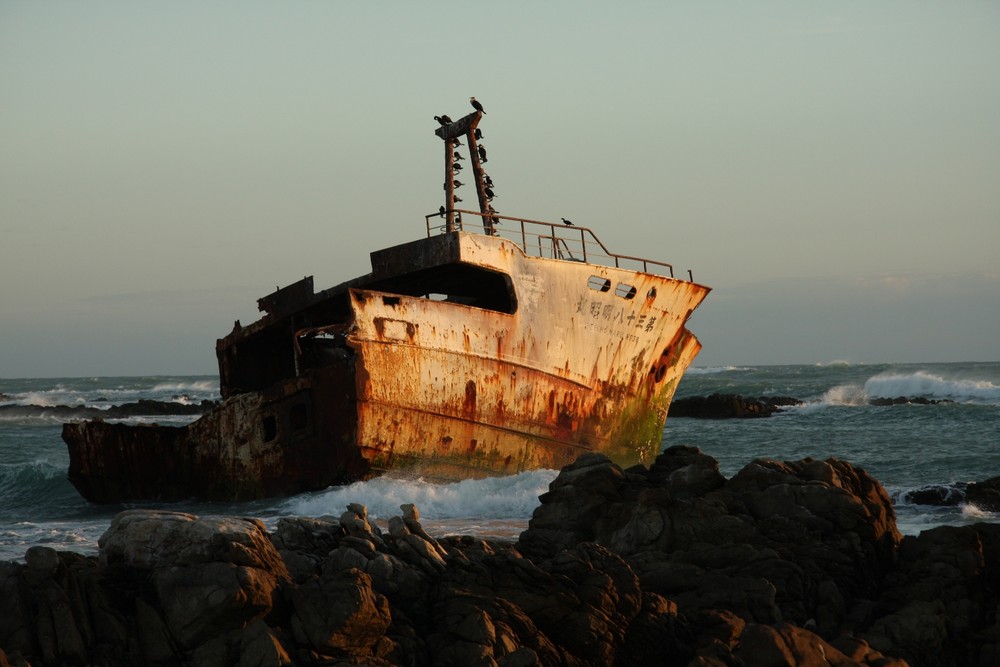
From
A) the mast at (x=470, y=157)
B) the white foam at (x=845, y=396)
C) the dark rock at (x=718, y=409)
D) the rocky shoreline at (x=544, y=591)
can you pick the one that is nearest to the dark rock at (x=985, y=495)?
the rocky shoreline at (x=544, y=591)

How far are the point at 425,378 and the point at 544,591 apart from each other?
25.4 ft

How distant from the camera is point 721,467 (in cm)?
2155

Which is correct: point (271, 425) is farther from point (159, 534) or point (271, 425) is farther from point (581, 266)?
point (159, 534)

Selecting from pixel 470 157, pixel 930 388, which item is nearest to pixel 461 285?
pixel 470 157

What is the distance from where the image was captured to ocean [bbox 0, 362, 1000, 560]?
1448 centimetres

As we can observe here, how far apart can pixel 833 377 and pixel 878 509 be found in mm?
60972

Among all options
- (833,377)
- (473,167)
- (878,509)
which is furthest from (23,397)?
(878,509)

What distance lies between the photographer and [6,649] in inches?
264

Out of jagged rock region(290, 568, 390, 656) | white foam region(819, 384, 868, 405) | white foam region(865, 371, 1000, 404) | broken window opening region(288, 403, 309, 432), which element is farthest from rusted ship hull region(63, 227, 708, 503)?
white foam region(865, 371, 1000, 404)

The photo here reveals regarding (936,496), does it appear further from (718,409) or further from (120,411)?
(120,411)

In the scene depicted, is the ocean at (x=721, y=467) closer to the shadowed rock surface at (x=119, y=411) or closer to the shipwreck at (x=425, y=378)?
the shipwreck at (x=425, y=378)

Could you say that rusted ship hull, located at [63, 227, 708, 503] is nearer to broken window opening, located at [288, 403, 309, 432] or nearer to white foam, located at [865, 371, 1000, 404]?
broken window opening, located at [288, 403, 309, 432]

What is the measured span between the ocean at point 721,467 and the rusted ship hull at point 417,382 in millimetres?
438

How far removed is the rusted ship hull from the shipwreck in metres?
0.02
